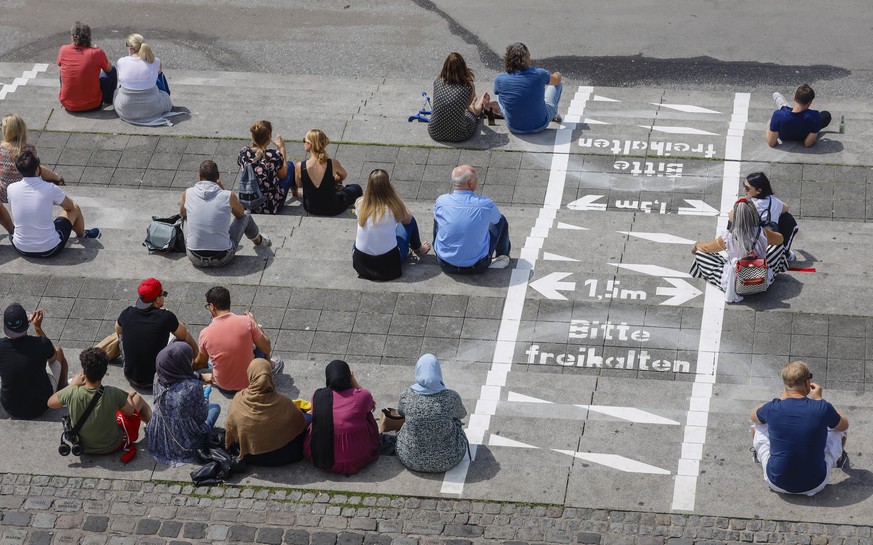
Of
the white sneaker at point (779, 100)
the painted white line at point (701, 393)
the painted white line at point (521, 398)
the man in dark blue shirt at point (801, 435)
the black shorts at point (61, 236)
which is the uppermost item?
the man in dark blue shirt at point (801, 435)

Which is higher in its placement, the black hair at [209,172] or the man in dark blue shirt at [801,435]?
the man in dark blue shirt at [801,435]

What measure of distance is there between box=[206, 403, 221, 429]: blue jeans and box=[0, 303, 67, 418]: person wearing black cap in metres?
1.50

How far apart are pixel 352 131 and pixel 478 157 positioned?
180 cm

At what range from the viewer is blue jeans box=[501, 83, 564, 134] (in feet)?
55.9

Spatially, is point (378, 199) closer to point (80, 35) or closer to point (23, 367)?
point (23, 367)

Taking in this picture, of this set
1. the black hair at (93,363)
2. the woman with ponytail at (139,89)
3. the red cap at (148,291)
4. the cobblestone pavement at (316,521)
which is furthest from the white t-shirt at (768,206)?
the woman with ponytail at (139,89)

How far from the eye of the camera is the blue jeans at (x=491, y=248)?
13945mm

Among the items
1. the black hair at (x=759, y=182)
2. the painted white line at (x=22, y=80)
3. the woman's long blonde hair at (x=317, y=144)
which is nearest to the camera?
the black hair at (x=759, y=182)

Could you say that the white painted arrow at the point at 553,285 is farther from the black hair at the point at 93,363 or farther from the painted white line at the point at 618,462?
the black hair at the point at 93,363

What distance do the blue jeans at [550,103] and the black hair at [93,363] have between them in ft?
24.0

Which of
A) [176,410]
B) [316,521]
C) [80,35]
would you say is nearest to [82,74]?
[80,35]

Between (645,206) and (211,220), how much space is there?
194 inches

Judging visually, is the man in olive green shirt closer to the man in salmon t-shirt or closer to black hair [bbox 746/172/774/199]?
black hair [bbox 746/172/774/199]

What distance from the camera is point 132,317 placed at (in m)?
12.3
